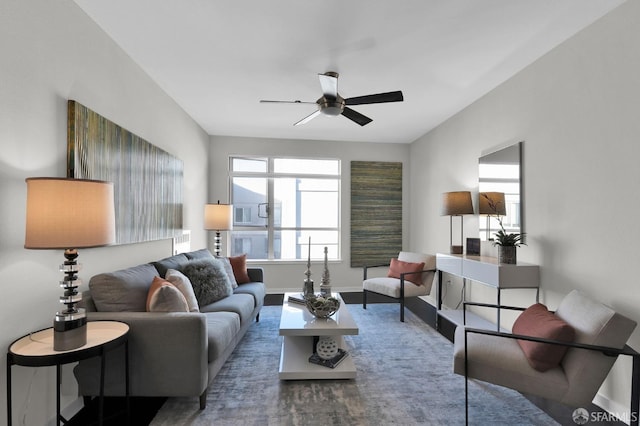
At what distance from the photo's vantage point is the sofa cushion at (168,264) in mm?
2760

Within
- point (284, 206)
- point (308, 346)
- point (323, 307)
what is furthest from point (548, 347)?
point (284, 206)

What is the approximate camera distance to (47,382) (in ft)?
5.96

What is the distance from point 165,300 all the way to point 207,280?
85 centimetres

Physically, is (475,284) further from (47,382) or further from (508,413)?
(47,382)

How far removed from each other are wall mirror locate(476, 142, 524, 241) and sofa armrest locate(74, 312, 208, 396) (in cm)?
287

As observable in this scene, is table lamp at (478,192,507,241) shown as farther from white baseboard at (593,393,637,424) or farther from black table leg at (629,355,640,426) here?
black table leg at (629,355,640,426)

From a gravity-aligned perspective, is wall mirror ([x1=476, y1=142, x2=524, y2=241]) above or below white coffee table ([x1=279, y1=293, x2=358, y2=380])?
above

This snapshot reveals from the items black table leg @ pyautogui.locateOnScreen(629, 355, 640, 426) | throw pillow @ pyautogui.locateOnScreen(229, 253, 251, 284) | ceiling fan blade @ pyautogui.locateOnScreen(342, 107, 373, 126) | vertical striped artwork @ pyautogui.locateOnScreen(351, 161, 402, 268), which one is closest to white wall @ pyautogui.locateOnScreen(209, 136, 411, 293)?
vertical striped artwork @ pyautogui.locateOnScreen(351, 161, 402, 268)

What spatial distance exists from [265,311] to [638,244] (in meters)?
3.71

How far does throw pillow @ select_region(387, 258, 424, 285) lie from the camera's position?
4.14 metres

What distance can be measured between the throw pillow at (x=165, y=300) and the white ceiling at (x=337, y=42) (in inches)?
73.8

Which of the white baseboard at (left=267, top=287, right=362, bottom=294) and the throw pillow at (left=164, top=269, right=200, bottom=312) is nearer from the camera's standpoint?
the throw pillow at (left=164, top=269, right=200, bottom=312)

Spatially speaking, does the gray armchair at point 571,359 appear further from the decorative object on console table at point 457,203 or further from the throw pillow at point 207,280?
the throw pillow at point 207,280

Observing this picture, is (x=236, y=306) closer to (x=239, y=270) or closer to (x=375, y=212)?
(x=239, y=270)
